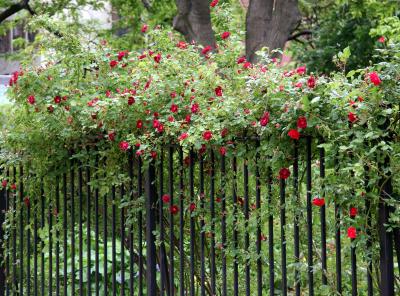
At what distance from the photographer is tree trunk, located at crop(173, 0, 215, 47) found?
9.66 meters

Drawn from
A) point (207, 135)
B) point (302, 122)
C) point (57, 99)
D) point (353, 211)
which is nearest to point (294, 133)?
point (302, 122)

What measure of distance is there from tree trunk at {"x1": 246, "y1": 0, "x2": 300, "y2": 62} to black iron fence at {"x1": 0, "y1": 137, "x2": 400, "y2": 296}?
13.5ft

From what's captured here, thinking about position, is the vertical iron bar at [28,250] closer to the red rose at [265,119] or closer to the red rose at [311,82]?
the red rose at [265,119]

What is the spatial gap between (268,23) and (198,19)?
2.89 feet

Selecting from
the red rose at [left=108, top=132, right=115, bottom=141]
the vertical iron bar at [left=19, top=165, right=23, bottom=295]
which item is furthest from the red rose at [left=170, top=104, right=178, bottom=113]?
the vertical iron bar at [left=19, top=165, right=23, bottom=295]

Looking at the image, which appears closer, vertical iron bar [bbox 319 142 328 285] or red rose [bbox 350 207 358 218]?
red rose [bbox 350 207 358 218]

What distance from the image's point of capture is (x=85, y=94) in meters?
5.34

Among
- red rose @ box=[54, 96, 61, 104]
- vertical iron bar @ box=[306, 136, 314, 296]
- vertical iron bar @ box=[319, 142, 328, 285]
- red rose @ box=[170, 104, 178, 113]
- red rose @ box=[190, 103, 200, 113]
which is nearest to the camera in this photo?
vertical iron bar @ box=[319, 142, 328, 285]

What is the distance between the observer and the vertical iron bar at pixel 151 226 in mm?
4906

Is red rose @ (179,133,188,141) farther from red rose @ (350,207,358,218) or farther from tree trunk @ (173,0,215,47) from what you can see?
tree trunk @ (173,0,215,47)

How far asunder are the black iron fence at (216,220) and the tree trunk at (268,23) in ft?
13.5

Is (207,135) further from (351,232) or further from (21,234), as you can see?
(21,234)

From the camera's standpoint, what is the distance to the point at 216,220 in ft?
14.8

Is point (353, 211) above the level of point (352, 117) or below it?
below
